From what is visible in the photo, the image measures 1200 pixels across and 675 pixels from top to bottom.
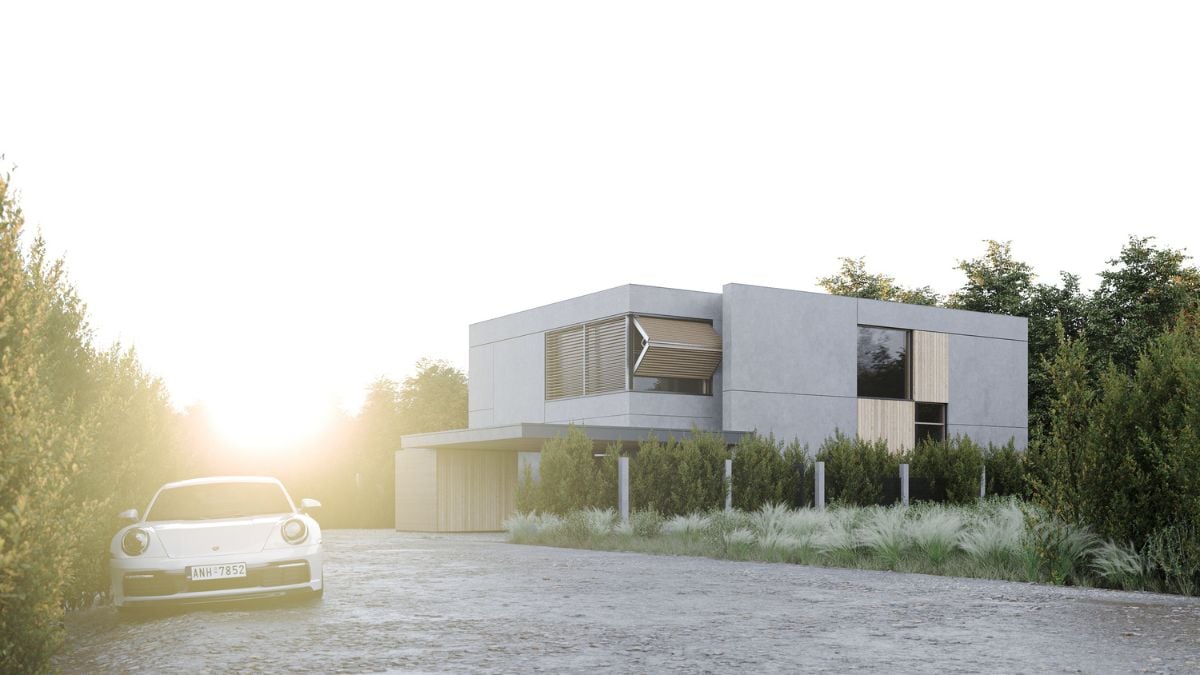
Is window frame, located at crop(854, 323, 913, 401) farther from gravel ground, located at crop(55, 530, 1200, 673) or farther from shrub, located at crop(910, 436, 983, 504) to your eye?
gravel ground, located at crop(55, 530, 1200, 673)

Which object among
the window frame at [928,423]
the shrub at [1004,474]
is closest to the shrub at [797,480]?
the shrub at [1004,474]

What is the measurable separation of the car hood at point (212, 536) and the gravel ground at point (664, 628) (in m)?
0.66

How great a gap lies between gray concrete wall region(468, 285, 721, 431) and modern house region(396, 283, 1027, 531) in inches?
1.9

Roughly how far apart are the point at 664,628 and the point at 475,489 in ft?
90.7

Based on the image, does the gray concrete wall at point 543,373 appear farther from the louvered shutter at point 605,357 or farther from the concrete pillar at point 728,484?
the concrete pillar at point 728,484

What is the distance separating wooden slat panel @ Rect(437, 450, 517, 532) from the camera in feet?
119

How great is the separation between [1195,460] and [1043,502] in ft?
7.02

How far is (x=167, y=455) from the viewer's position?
1484cm

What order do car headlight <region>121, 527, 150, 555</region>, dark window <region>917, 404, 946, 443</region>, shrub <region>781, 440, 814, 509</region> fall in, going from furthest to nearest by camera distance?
dark window <region>917, 404, 946, 443</region>
shrub <region>781, 440, 814, 509</region>
car headlight <region>121, 527, 150, 555</region>

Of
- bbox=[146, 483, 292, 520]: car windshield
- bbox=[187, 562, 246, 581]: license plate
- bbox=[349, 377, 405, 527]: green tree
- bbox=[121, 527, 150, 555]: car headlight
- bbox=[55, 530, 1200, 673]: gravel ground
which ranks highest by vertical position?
bbox=[146, 483, 292, 520]: car windshield

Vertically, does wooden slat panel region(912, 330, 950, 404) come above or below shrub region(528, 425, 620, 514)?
above

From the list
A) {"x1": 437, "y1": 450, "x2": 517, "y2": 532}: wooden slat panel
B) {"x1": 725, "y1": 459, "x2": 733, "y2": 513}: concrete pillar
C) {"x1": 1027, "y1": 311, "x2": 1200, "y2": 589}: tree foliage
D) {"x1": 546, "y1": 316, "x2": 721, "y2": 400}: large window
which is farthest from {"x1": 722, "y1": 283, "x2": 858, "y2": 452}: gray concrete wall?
{"x1": 1027, "y1": 311, "x2": 1200, "y2": 589}: tree foliage

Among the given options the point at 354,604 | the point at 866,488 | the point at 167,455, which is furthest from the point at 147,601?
the point at 866,488

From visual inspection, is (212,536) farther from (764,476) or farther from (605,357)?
(605,357)
